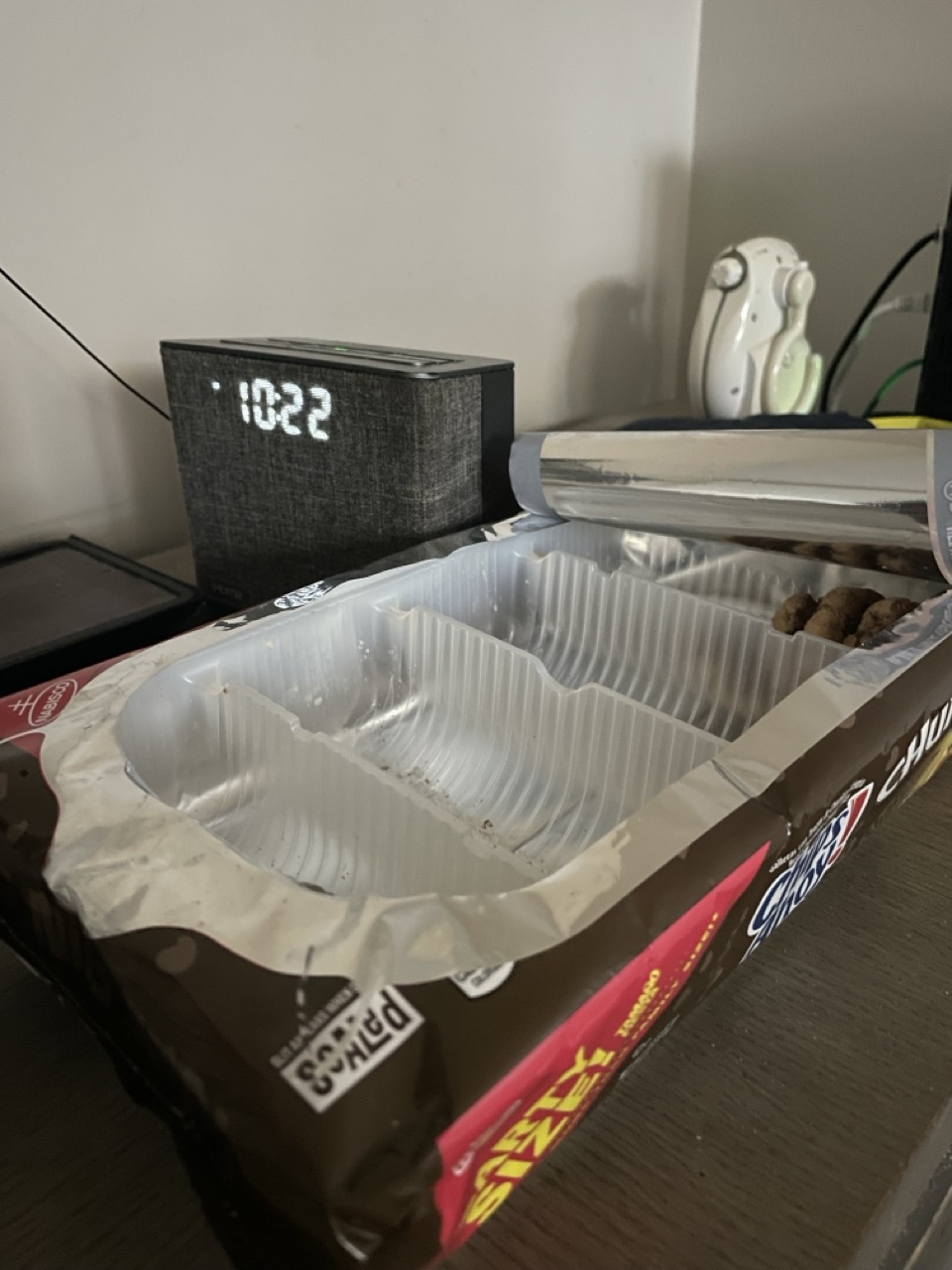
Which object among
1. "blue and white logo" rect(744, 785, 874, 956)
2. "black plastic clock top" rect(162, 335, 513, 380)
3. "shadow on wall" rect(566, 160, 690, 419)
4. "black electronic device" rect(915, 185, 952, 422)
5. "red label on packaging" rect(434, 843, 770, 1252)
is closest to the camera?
"red label on packaging" rect(434, 843, 770, 1252)

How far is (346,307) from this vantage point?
3.62ft

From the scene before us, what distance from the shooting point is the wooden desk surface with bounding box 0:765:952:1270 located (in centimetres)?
34

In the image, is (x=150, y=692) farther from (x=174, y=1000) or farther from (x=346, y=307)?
(x=346, y=307)

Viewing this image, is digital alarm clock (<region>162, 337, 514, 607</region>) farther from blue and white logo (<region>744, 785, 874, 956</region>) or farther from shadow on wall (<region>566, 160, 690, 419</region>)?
shadow on wall (<region>566, 160, 690, 419</region>)

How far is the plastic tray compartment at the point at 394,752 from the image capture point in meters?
0.47

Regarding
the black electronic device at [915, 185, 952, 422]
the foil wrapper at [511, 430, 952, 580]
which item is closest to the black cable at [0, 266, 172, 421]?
the foil wrapper at [511, 430, 952, 580]

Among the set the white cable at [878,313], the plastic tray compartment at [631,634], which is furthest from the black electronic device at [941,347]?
the plastic tray compartment at [631,634]

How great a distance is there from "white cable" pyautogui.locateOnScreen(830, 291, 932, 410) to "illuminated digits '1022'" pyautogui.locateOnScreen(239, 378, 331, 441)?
2.96 feet

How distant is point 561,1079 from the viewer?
0.30 metres

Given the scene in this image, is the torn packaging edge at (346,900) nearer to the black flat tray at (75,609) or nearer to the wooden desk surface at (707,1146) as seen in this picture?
the wooden desk surface at (707,1146)

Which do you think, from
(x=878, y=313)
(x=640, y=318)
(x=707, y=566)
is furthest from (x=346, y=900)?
(x=640, y=318)

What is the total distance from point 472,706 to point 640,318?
1.13 meters

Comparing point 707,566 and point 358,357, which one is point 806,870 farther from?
point 358,357

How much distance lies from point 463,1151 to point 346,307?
1.03 m
